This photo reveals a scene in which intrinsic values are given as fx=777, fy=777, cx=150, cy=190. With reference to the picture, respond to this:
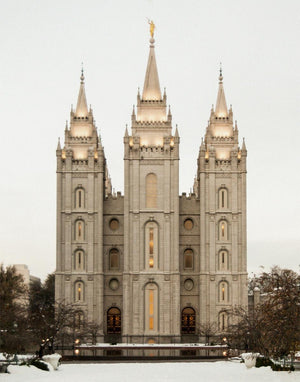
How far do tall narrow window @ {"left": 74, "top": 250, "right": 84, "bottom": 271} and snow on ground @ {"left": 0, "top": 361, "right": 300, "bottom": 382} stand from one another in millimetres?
32948

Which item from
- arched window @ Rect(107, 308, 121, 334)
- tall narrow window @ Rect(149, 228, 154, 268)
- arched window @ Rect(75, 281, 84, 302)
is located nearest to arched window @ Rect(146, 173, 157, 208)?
tall narrow window @ Rect(149, 228, 154, 268)

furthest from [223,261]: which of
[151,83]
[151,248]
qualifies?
[151,83]

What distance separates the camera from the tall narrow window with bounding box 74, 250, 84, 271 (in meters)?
79.4

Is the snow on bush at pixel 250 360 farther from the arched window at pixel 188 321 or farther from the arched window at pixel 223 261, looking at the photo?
the arched window at pixel 188 321

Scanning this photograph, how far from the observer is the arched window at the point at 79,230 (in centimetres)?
7969

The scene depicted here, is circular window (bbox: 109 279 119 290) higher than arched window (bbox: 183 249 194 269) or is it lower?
lower

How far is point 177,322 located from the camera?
77.8 m

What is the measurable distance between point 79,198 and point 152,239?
867 centimetres

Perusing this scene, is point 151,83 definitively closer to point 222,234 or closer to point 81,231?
point 81,231

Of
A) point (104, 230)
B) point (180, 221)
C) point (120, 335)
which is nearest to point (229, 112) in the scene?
point (180, 221)

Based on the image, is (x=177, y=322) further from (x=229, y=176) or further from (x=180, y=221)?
(x=229, y=176)

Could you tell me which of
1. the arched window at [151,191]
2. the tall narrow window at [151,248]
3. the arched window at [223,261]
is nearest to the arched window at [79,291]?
the tall narrow window at [151,248]

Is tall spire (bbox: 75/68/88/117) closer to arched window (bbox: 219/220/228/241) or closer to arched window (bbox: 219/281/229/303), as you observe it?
arched window (bbox: 219/220/228/241)

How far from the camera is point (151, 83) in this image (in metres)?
83.1
